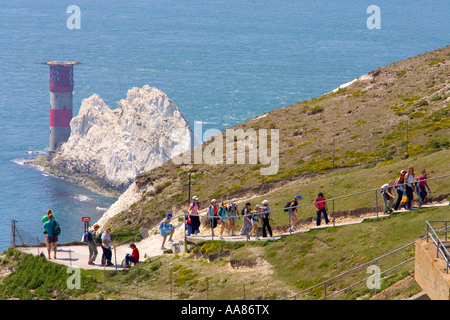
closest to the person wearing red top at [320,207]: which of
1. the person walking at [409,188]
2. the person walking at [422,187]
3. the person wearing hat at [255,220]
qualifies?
the person wearing hat at [255,220]

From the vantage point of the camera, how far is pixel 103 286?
3525cm

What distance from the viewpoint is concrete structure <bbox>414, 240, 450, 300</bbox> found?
2323 cm

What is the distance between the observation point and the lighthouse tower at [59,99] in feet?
583

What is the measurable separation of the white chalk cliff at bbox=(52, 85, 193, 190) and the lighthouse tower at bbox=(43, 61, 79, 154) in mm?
4396

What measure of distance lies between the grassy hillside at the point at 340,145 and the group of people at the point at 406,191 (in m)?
3.85

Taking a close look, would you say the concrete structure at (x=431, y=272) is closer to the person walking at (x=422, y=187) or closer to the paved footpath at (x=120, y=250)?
the person walking at (x=422, y=187)

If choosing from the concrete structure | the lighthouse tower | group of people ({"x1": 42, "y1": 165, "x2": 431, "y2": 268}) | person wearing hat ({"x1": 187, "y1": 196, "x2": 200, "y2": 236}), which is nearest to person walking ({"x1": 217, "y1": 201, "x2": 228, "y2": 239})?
group of people ({"x1": 42, "y1": 165, "x2": 431, "y2": 268})

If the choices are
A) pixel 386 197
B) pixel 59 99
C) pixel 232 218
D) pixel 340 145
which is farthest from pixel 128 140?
pixel 386 197

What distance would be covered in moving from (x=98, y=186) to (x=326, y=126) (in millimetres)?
105600

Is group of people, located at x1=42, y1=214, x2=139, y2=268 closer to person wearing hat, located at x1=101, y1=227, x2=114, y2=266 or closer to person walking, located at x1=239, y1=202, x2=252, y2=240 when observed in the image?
person wearing hat, located at x1=101, y1=227, x2=114, y2=266

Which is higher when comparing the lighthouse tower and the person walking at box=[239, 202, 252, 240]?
the lighthouse tower

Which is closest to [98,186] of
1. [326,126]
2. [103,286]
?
[326,126]

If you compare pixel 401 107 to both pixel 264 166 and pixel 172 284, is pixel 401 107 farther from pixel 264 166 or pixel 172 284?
pixel 172 284
